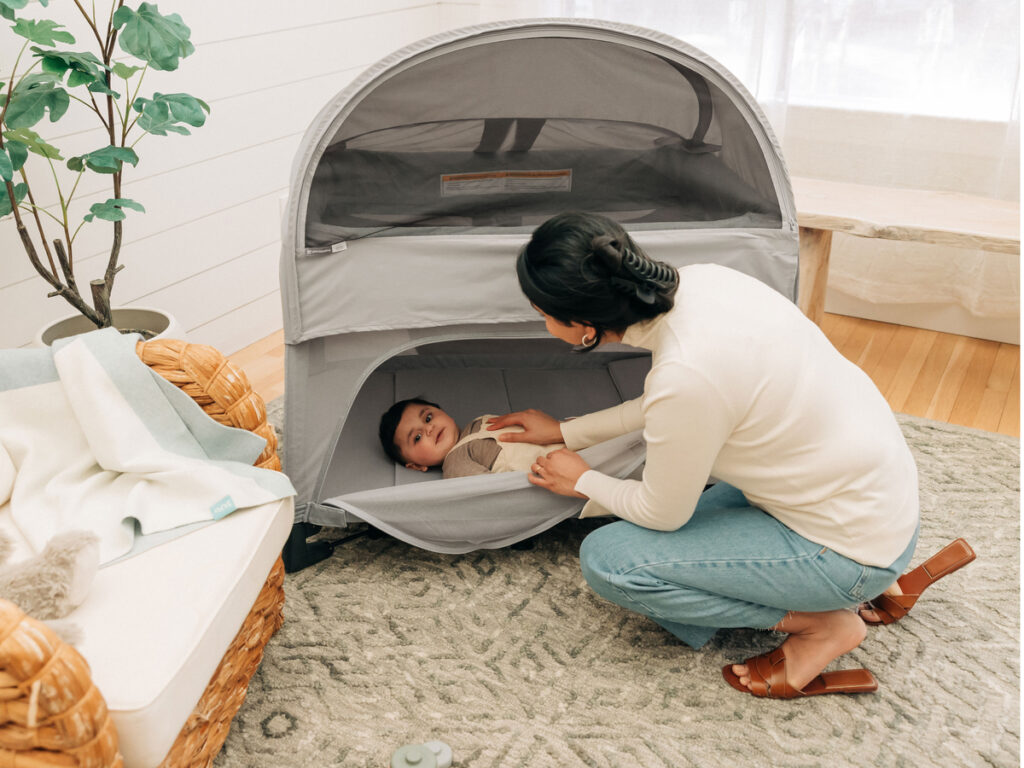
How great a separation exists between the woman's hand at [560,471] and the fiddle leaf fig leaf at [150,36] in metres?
1.05

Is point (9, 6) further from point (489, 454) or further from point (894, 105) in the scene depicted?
point (894, 105)

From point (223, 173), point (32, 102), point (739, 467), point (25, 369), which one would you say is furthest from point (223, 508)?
point (223, 173)

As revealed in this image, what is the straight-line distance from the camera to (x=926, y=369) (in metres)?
2.52

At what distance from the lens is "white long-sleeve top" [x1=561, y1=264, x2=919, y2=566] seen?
3.91 feet

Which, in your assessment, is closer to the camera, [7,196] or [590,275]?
[590,275]

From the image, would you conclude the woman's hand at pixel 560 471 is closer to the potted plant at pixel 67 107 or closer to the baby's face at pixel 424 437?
the baby's face at pixel 424 437

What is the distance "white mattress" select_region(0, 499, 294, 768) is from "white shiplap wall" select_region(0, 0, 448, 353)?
1100 mm

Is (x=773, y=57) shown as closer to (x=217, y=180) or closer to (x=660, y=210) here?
(x=660, y=210)

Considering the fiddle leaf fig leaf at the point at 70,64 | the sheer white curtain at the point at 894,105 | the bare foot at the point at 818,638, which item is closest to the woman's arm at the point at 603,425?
the bare foot at the point at 818,638

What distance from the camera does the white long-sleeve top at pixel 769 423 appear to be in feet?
3.91

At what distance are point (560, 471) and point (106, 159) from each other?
107 cm

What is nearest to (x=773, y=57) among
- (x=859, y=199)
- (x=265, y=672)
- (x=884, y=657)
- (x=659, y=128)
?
(x=859, y=199)

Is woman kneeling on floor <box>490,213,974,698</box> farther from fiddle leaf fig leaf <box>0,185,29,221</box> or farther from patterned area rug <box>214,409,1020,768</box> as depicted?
fiddle leaf fig leaf <box>0,185,29,221</box>

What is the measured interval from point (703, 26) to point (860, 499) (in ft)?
6.53
